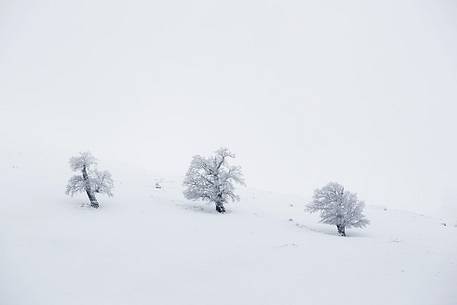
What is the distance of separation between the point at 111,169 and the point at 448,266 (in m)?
35.2

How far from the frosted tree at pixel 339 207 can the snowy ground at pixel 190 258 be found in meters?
1.04

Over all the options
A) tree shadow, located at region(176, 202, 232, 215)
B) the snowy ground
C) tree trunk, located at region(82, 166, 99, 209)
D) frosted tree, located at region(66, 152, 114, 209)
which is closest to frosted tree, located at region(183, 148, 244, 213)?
tree shadow, located at region(176, 202, 232, 215)

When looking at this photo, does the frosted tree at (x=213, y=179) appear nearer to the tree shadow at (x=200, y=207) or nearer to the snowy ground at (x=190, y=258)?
the tree shadow at (x=200, y=207)

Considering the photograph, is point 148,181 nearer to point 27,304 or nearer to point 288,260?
point 288,260

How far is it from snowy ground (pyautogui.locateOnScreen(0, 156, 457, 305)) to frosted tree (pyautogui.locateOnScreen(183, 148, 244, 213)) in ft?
3.75

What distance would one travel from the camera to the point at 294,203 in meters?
43.0

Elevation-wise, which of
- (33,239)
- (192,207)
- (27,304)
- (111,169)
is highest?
(111,169)

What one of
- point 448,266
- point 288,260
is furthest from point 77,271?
point 448,266

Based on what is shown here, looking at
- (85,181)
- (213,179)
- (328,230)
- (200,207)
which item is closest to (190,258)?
(85,181)

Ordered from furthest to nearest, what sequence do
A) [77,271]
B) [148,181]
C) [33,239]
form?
[148,181]
[33,239]
[77,271]

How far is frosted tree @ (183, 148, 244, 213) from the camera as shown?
31000 mm

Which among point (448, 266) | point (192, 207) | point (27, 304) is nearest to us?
point (27, 304)

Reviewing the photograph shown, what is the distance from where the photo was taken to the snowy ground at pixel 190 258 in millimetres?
16328

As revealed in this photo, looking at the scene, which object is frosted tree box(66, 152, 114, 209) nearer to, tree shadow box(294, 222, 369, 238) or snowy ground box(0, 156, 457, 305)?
snowy ground box(0, 156, 457, 305)
